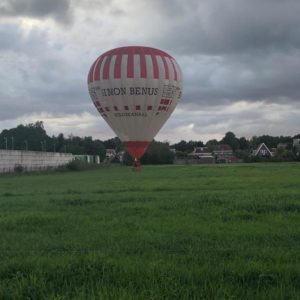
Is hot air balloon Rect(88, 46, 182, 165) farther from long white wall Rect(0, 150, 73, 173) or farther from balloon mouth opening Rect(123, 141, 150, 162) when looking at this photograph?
long white wall Rect(0, 150, 73, 173)

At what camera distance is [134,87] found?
1638 inches

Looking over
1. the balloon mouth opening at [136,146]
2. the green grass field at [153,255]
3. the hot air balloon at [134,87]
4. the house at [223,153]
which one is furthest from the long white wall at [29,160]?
the green grass field at [153,255]

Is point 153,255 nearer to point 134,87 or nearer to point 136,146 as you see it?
point 134,87

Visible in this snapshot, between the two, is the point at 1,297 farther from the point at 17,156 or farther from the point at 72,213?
the point at 17,156

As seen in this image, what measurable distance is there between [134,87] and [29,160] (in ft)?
208

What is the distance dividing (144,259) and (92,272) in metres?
1.05

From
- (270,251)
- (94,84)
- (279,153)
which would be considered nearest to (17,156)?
(94,84)

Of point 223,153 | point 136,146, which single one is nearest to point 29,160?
point 136,146

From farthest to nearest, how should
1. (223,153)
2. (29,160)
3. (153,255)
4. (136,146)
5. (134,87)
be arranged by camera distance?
(223,153)
(29,160)
(136,146)
(134,87)
(153,255)

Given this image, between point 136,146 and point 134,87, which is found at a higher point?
point 134,87

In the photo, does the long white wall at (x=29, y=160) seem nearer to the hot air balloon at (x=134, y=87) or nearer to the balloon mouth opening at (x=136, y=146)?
the balloon mouth opening at (x=136, y=146)

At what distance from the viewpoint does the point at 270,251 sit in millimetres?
8672

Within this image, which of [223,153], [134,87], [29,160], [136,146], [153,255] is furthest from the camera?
[223,153]

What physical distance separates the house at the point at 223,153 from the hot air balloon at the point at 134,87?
124187 mm
